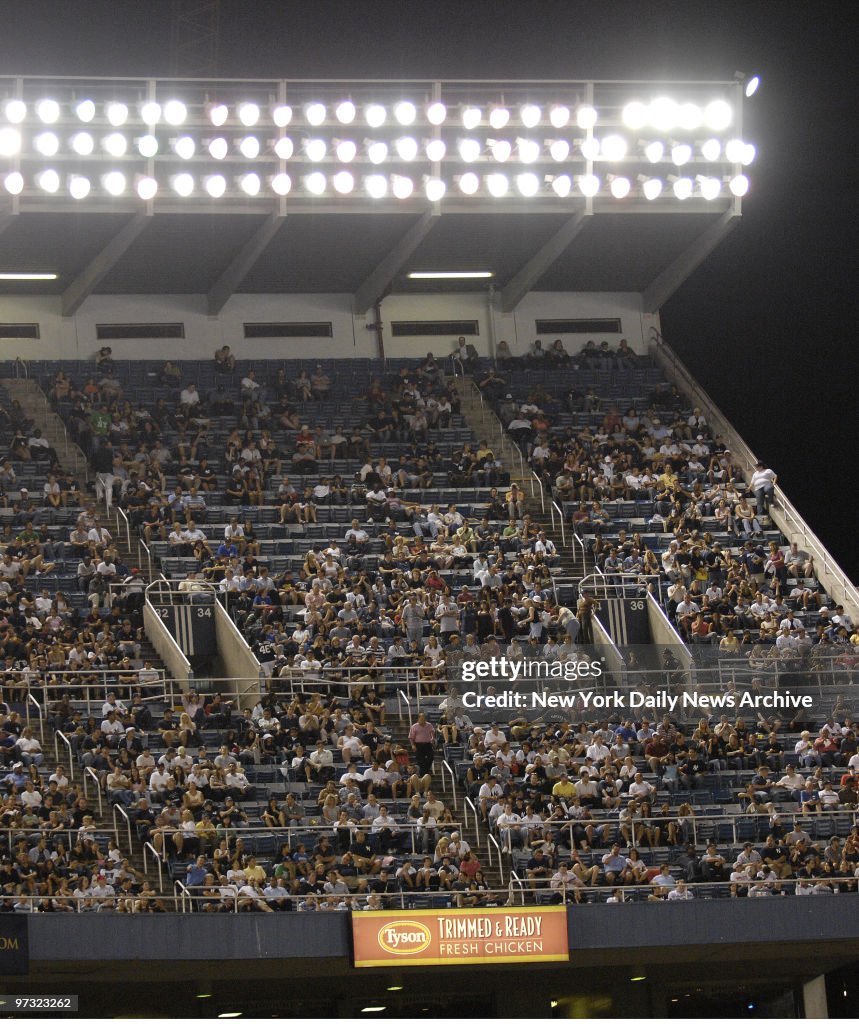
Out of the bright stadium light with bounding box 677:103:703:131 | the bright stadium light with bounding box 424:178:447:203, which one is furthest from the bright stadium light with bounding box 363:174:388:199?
the bright stadium light with bounding box 677:103:703:131

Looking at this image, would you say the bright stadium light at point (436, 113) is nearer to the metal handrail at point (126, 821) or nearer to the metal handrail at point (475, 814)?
the metal handrail at point (475, 814)

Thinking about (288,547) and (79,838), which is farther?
(288,547)

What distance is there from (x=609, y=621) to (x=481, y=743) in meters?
5.13

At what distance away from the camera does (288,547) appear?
3294 cm

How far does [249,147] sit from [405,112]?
10.2 ft

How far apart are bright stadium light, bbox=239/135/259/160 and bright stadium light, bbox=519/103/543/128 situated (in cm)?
530

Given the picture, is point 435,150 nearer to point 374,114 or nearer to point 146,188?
point 374,114

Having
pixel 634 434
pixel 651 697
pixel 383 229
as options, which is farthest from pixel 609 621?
pixel 383 229

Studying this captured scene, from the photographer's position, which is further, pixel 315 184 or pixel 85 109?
pixel 315 184

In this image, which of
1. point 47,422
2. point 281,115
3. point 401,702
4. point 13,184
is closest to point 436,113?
point 281,115

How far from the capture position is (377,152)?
37.9m

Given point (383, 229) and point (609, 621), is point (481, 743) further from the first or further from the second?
point (383, 229)

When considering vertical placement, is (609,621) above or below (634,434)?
below

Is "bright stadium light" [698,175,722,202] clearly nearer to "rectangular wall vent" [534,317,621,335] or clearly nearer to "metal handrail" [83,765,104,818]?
"rectangular wall vent" [534,317,621,335]
